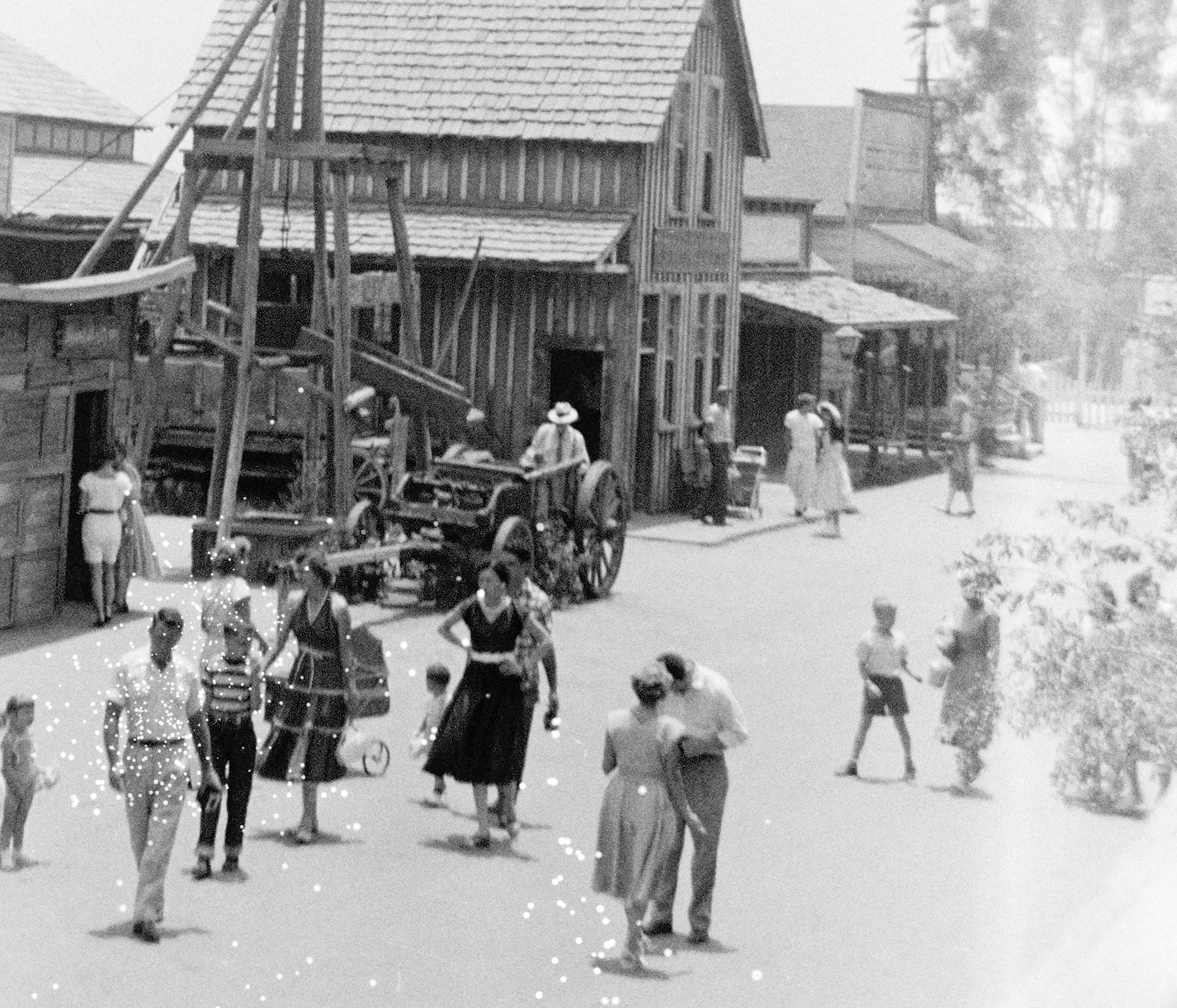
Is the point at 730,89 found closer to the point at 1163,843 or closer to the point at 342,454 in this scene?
the point at 342,454

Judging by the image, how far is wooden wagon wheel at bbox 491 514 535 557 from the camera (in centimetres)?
1451

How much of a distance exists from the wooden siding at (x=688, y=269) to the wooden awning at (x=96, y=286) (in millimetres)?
8665

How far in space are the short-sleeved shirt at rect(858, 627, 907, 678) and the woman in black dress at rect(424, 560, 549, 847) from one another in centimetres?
233

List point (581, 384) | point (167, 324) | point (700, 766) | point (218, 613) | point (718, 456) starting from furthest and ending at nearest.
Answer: point (581, 384), point (718, 456), point (167, 324), point (218, 613), point (700, 766)

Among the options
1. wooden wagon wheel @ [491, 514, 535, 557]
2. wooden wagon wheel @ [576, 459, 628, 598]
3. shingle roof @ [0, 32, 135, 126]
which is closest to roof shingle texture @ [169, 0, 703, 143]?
wooden wagon wheel @ [576, 459, 628, 598]

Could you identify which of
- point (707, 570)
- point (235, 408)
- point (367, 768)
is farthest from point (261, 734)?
point (707, 570)

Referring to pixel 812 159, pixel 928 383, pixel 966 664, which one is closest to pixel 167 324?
pixel 966 664

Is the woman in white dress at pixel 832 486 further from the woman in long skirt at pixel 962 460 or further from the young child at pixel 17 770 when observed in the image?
the young child at pixel 17 770

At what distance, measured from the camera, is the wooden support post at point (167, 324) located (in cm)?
1402

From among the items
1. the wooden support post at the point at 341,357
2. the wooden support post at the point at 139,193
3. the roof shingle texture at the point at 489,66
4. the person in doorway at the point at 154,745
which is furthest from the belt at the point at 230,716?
the roof shingle texture at the point at 489,66

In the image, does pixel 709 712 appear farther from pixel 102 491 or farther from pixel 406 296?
pixel 406 296

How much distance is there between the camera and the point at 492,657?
28.6 feet

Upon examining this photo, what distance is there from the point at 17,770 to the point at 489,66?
15200 millimetres

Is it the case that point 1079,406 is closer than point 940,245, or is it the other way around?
point 940,245
